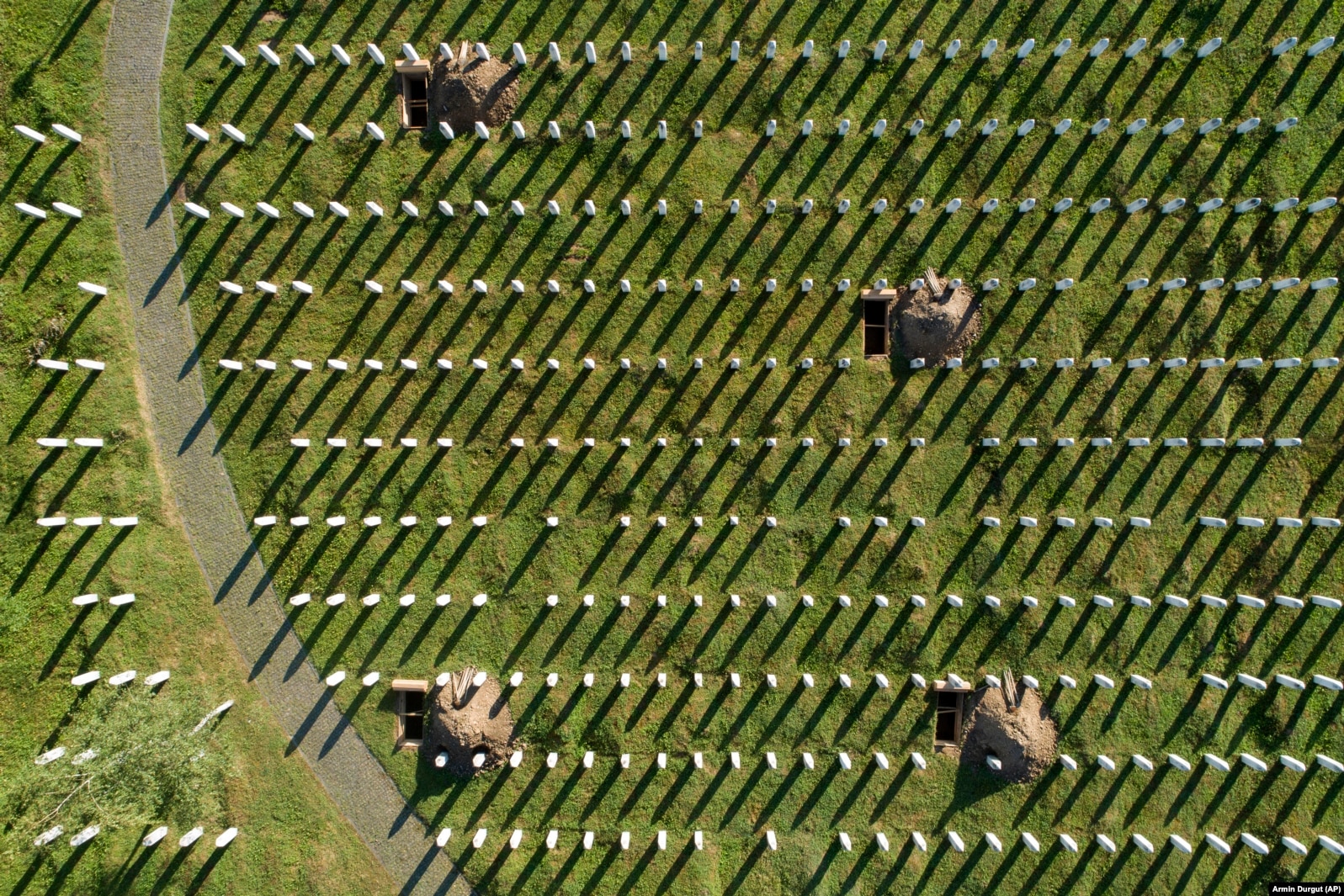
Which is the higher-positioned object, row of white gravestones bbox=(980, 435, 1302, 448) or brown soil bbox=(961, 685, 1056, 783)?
row of white gravestones bbox=(980, 435, 1302, 448)

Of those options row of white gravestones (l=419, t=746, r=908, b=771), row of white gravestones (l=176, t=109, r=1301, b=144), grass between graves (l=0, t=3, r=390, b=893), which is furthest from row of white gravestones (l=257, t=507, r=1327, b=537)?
row of white gravestones (l=176, t=109, r=1301, b=144)

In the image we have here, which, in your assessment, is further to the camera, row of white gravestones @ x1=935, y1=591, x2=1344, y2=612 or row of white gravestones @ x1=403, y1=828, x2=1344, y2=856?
row of white gravestones @ x1=935, y1=591, x2=1344, y2=612

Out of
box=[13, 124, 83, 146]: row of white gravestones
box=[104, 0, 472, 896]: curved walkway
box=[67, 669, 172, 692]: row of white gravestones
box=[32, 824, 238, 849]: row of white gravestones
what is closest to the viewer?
box=[32, 824, 238, 849]: row of white gravestones

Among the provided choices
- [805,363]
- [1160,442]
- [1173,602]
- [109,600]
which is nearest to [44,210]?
[109,600]

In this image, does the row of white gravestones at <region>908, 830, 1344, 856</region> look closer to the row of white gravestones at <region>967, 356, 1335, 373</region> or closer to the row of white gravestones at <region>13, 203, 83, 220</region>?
the row of white gravestones at <region>967, 356, 1335, 373</region>

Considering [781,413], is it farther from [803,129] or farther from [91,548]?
[91,548]

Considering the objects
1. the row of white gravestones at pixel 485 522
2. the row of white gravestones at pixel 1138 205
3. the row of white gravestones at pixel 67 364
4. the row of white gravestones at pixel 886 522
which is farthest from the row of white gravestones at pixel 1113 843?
the row of white gravestones at pixel 67 364
